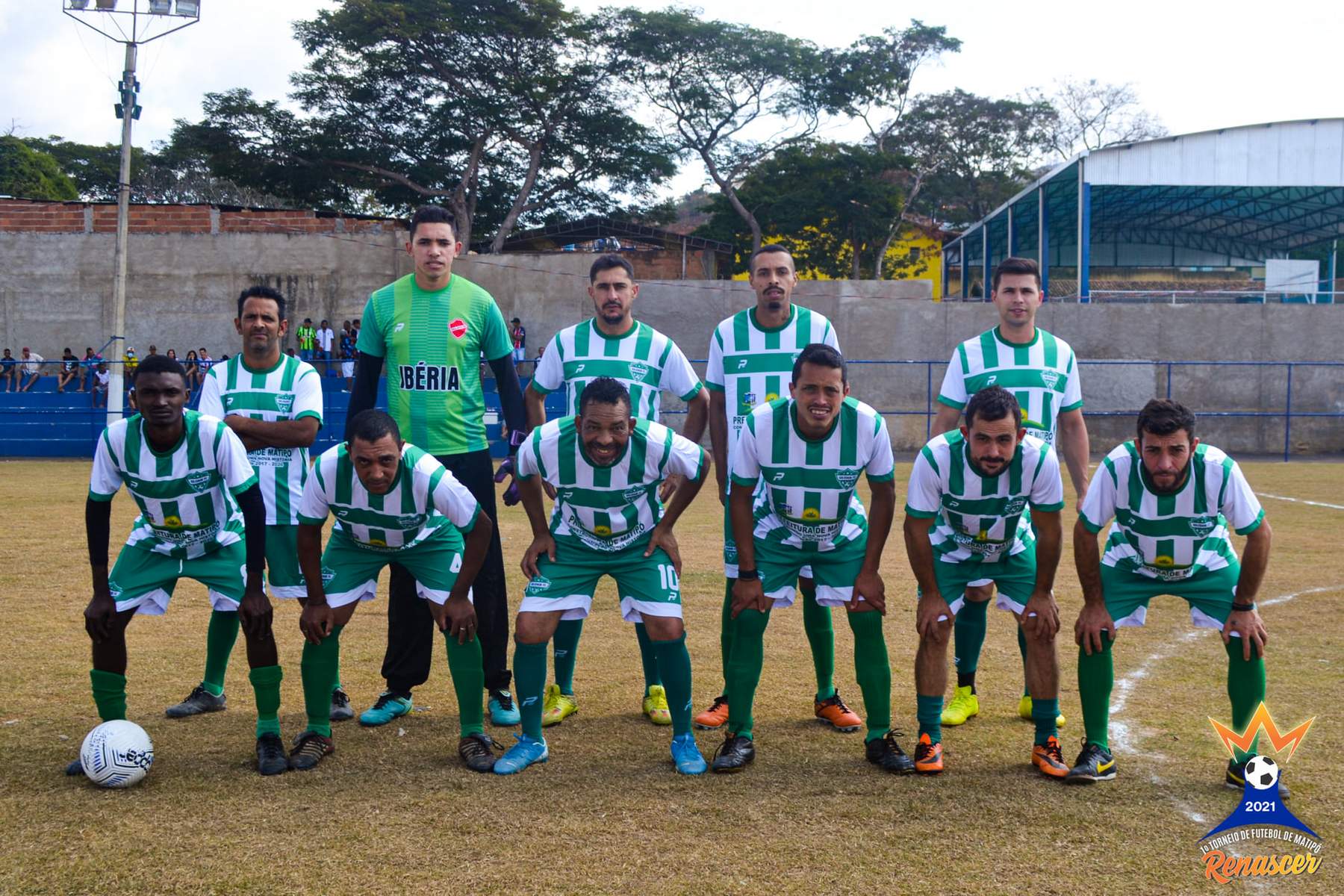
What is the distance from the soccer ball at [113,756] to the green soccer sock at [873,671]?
2.90 metres

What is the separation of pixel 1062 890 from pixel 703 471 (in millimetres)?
2278

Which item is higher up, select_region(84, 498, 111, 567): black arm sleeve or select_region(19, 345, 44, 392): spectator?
select_region(19, 345, 44, 392): spectator

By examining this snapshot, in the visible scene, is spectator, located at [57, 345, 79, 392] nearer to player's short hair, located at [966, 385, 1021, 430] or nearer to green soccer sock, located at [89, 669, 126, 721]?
green soccer sock, located at [89, 669, 126, 721]

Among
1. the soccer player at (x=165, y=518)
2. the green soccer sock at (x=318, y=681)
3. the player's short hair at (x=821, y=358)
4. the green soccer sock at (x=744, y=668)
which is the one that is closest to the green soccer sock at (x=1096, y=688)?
the green soccer sock at (x=744, y=668)

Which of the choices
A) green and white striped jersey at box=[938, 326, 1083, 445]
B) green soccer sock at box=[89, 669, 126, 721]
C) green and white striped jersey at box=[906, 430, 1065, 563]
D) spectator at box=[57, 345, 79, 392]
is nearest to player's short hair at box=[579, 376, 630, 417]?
green and white striped jersey at box=[906, 430, 1065, 563]

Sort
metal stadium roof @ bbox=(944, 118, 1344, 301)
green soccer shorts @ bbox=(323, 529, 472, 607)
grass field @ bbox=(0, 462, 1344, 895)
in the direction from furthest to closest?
1. metal stadium roof @ bbox=(944, 118, 1344, 301)
2. green soccer shorts @ bbox=(323, 529, 472, 607)
3. grass field @ bbox=(0, 462, 1344, 895)

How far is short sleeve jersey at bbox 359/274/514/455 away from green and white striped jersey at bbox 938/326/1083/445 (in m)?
2.39

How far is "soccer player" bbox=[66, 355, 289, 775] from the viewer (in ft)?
15.6

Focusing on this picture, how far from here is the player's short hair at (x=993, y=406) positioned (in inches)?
180

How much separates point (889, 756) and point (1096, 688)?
34.9 inches

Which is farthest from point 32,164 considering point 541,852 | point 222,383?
point 541,852

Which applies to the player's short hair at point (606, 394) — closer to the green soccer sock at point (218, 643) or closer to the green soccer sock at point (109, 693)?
the green soccer sock at point (218, 643)

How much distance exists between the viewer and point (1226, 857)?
3740 mm

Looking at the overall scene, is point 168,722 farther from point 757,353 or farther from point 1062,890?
point 1062,890
